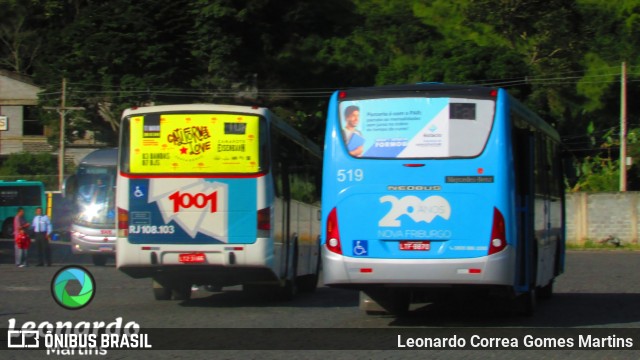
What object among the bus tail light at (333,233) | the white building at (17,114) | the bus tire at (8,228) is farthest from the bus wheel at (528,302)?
the white building at (17,114)

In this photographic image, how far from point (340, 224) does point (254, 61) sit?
35940 mm

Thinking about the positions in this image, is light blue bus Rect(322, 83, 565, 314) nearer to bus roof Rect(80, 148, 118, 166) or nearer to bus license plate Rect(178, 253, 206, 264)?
bus license plate Rect(178, 253, 206, 264)

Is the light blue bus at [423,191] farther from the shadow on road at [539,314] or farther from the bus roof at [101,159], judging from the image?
the bus roof at [101,159]

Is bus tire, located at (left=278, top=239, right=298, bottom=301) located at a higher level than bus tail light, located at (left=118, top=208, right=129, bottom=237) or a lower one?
lower

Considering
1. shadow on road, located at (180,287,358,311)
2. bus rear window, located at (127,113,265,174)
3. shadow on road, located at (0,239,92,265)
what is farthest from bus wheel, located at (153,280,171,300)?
shadow on road, located at (0,239,92,265)

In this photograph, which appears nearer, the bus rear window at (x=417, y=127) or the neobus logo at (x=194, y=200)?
the bus rear window at (x=417, y=127)

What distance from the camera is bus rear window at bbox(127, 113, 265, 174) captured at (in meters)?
16.1

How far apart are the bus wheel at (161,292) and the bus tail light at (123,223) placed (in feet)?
6.15

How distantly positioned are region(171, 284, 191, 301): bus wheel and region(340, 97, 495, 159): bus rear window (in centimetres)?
569

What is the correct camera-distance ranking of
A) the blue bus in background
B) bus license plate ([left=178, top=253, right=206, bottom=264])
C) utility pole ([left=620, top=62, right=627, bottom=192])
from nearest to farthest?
bus license plate ([left=178, top=253, right=206, bottom=264]), utility pole ([left=620, top=62, right=627, bottom=192]), the blue bus in background

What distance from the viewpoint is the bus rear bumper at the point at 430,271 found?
497 inches

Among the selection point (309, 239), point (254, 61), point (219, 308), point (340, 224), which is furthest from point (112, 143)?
point (340, 224)

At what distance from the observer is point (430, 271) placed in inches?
500

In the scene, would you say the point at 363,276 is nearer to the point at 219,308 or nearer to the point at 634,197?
the point at 219,308
